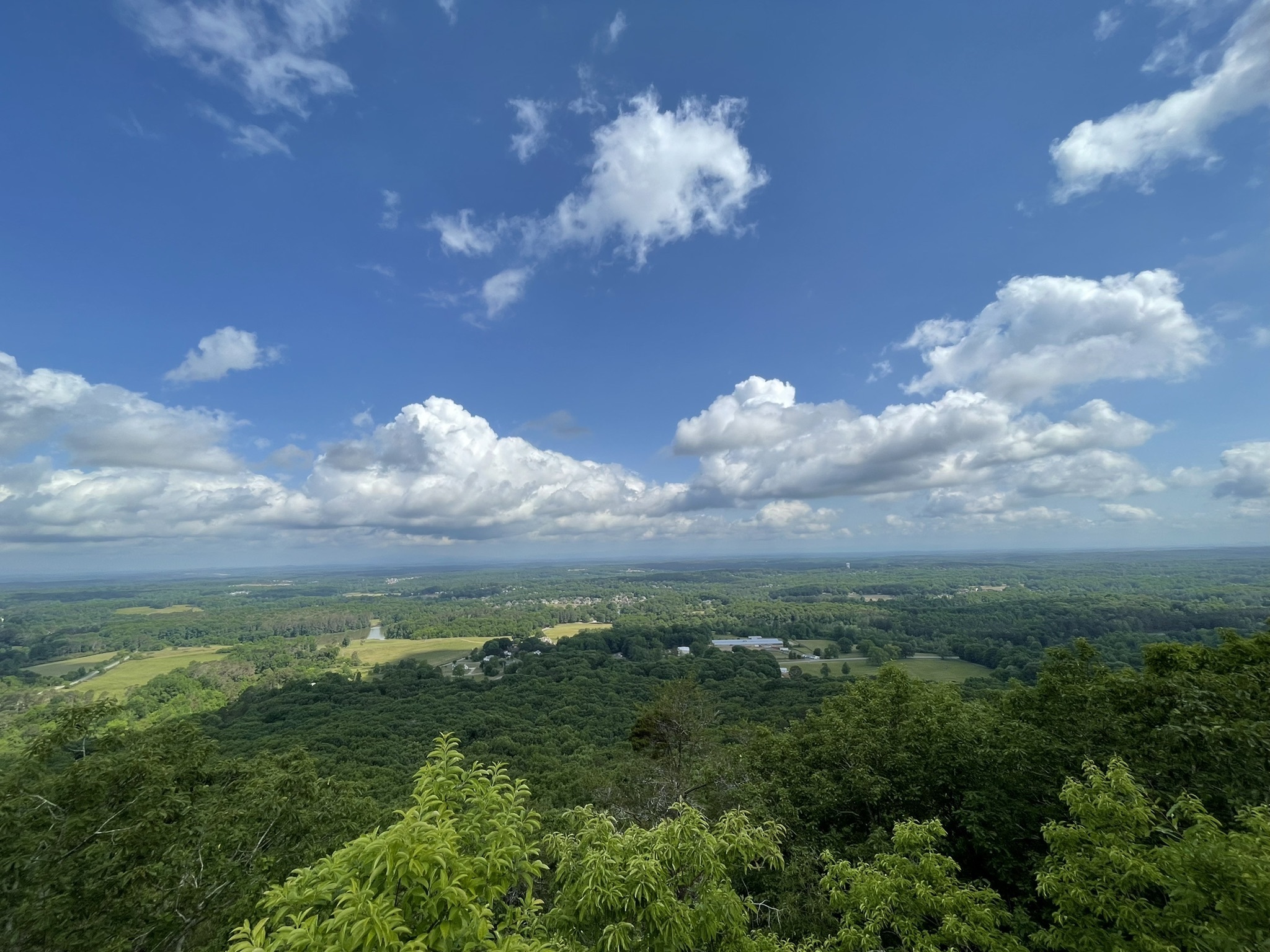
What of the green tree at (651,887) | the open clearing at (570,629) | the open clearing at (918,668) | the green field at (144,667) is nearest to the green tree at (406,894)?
the green tree at (651,887)

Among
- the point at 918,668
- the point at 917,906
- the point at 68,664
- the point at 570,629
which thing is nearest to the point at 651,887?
the point at 917,906

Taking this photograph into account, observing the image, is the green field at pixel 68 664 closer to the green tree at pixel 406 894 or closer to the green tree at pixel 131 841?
Result: the green tree at pixel 131 841

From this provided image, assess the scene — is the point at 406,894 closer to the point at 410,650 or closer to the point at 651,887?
the point at 651,887

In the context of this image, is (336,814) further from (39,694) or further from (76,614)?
(76,614)

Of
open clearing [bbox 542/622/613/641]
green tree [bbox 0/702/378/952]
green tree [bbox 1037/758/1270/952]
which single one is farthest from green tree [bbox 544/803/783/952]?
open clearing [bbox 542/622/613/641]

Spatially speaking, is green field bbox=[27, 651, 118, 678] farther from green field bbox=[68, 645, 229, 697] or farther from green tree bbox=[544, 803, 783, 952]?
green tree bbox=[544, 803, 783, 952]

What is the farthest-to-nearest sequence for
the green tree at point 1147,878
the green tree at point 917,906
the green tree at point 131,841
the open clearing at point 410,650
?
the open clearing at point 410,650
the green tree at point 131,841
the green tree at point 917,906
the green tree at point 1147,878

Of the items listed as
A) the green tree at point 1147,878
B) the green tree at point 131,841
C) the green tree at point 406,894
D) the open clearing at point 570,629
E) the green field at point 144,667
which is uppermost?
the green tree at point 406,894
